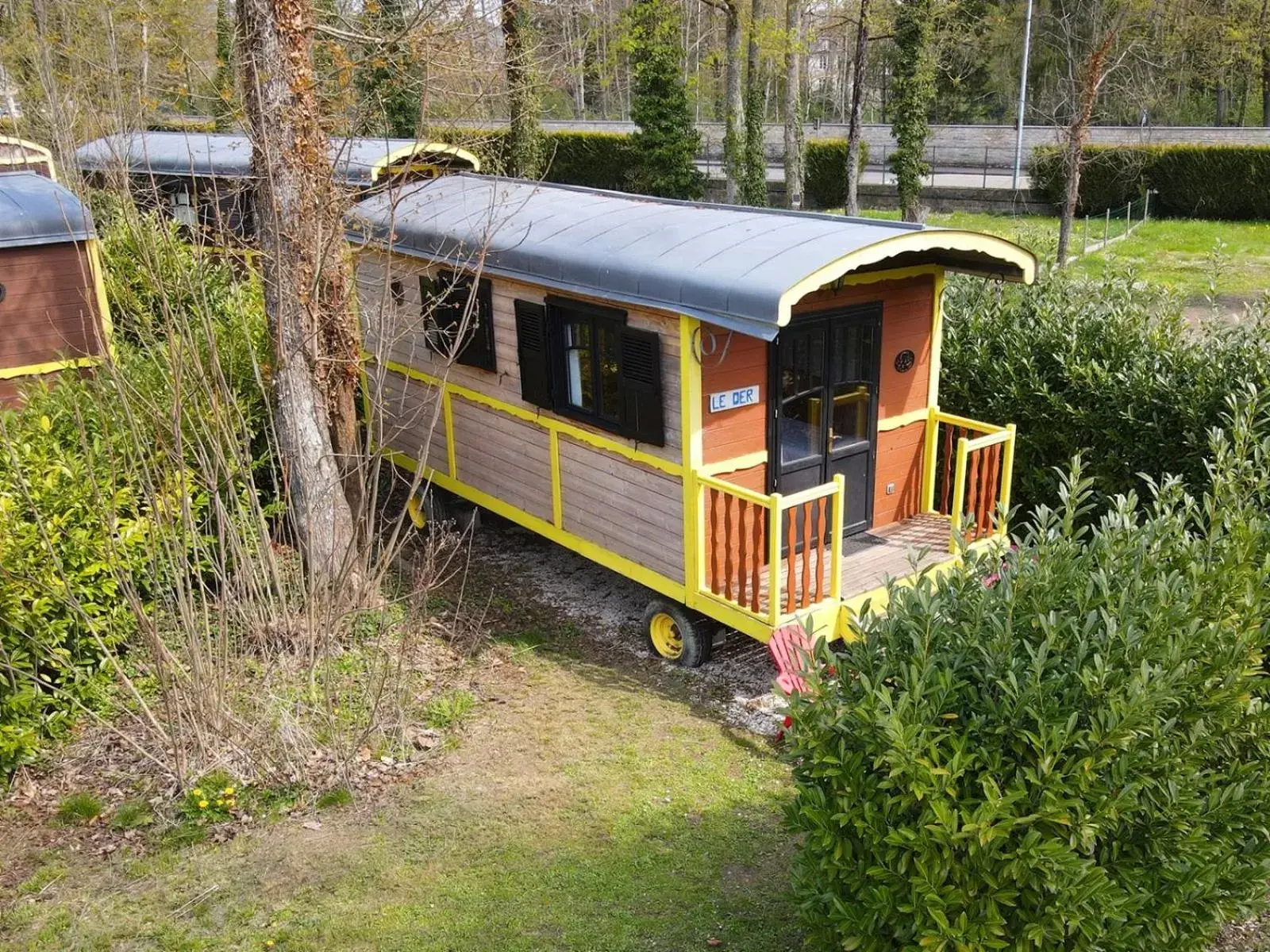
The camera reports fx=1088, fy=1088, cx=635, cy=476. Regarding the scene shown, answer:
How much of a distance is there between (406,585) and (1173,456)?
5.99 meters

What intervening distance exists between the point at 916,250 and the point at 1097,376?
2469 millimetres

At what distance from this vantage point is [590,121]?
42031 millimetres

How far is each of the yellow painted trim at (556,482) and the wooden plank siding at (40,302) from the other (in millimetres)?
4013

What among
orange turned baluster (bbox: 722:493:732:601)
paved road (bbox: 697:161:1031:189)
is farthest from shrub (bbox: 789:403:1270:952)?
paved road (bbox: 697:161:1031:189)

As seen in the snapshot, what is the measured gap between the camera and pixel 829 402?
780 centimetres

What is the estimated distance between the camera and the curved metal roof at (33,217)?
903 centimetres

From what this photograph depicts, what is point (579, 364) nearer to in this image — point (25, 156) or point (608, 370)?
point (608, 370)

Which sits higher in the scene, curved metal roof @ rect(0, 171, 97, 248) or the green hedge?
curved metal roof @ rect(0, 171, 97, 248)

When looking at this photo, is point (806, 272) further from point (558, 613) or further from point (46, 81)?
point (46, 81)

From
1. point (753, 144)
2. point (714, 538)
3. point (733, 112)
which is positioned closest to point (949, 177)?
point (753, 144)

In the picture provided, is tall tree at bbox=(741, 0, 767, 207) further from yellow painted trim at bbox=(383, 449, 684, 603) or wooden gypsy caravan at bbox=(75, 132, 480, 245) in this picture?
yellow painted trim at bbox=(383, 449, 684, 603)

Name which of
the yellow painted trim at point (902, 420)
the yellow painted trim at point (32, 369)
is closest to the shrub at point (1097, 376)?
the yellow painted trim at point (902, 420)

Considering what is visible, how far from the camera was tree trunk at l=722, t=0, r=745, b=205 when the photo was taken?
2208 centimetres

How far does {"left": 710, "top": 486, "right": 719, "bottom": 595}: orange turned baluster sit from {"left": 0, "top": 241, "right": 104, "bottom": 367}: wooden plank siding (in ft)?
18.1
